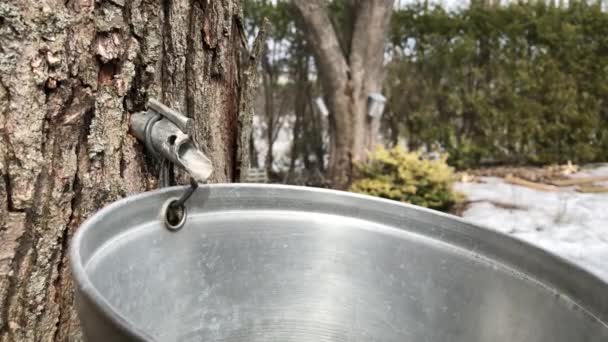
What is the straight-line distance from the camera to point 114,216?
0.62 meters

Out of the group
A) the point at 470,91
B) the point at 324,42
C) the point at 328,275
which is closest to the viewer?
the point at 328,275

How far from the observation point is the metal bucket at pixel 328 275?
0.65 metres

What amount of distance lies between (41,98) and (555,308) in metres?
0.80

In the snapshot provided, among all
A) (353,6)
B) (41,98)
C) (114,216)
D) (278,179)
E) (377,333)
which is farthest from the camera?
(278,179)

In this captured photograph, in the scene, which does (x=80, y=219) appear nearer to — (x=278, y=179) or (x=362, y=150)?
(x=362, y=150)

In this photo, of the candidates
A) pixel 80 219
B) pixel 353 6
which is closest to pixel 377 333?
pixel 80 219

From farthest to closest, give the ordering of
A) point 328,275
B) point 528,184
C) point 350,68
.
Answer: point 528,184 < point 350,68 < point 328,275

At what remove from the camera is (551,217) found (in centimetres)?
390

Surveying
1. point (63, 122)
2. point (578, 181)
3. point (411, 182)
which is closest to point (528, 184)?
point (578, 181)

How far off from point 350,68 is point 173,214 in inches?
152

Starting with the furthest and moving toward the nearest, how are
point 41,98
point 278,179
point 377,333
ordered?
point 278,179 < point 377,333 < point 41,98

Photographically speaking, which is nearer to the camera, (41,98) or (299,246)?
(41,98)

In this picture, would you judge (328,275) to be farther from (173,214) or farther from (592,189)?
(592,189)

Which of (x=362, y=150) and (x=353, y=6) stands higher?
(x=353, y=6)
